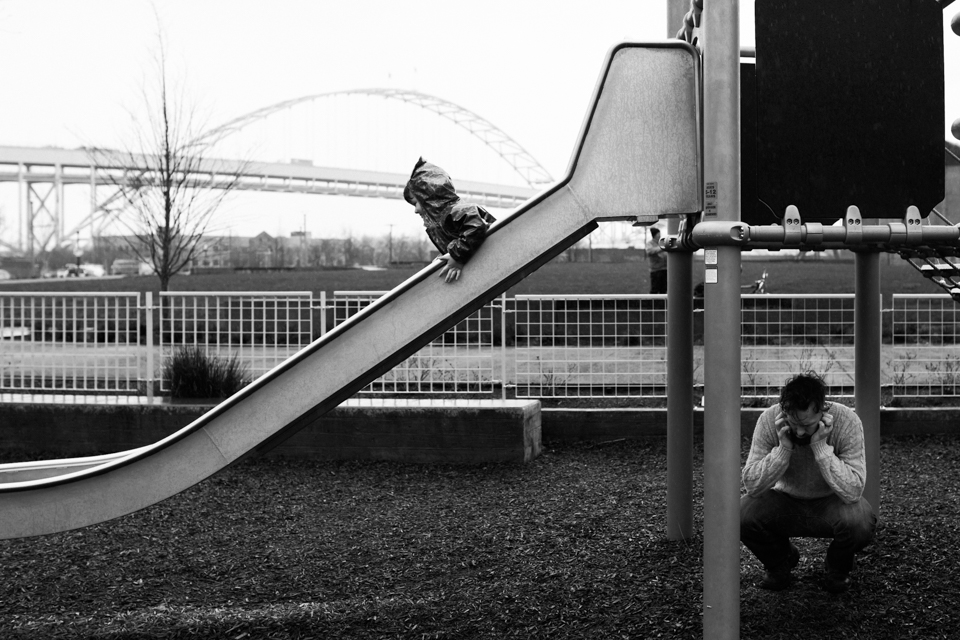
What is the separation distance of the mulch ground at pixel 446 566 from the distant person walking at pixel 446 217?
1.84 m

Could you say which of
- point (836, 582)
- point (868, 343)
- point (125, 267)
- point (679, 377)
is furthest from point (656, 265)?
point (125, 267)

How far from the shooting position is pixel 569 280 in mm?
30812

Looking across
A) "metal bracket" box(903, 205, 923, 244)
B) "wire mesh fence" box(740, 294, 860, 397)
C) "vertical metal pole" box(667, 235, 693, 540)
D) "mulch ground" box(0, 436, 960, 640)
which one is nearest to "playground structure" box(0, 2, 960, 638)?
"metal bracket" box(903, 205, 923, 244)

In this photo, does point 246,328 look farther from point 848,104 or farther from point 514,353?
point 848,104

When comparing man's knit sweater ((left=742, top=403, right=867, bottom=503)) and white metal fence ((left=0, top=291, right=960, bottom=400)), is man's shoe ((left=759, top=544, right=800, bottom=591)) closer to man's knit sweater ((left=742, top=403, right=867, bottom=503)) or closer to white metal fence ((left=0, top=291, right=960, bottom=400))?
man's knit sweater ((left=742, top=403, right=867, bottom=503))

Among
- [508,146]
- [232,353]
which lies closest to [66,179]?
[508,146]

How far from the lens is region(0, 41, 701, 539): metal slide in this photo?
3.94 m

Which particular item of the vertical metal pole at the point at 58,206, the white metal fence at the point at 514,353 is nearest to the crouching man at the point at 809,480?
the white metal fence at the point at 514,353

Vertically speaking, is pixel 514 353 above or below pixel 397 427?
above

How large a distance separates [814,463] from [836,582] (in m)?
0.64

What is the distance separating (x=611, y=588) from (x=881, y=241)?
2.32 metres

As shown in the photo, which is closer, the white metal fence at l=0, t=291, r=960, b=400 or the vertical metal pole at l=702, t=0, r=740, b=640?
the vertical metal pole at l=702, t=0, r=740, b=640

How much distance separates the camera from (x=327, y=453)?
344 inches

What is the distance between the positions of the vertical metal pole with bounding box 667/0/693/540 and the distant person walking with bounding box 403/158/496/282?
5.20 feet
